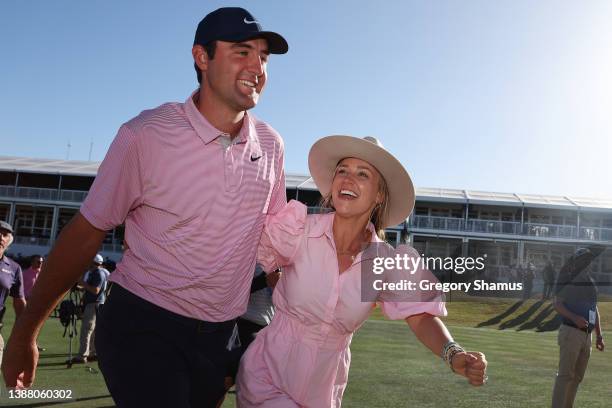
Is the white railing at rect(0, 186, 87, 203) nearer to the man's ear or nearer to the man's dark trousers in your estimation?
the man's ear

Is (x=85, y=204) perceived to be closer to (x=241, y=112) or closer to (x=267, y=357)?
(x=241, y=112)

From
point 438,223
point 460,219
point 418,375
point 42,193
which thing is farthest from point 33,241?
point 418,375

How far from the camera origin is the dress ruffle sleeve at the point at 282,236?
2.98 m

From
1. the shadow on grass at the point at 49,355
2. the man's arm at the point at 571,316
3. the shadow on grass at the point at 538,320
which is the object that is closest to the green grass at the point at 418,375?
the shadow on grass at the point at 49,355

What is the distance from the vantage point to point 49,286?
245 centimetres

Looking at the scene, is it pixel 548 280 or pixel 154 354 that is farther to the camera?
pixel 548 280

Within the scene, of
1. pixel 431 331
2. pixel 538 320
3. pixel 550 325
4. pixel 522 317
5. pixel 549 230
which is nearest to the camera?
pixel 431 331

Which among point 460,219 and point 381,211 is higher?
point 460,219

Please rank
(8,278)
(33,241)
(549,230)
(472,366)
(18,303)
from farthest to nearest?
(549,230) → (33,241) → (8,278) → (18,303) → (472,366)

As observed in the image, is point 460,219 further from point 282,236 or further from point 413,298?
point 282,236

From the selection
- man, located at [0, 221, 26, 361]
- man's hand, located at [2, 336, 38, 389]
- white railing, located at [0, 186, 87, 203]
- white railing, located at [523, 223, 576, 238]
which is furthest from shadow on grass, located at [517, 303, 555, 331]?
white railing, located at [0, 186, 87, 203]

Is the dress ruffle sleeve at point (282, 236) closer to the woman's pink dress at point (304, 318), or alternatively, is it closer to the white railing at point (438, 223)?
the woman's pink dress at point (304, 318)

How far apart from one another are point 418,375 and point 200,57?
8.27m

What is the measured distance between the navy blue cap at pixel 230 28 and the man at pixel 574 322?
5.87 metres
